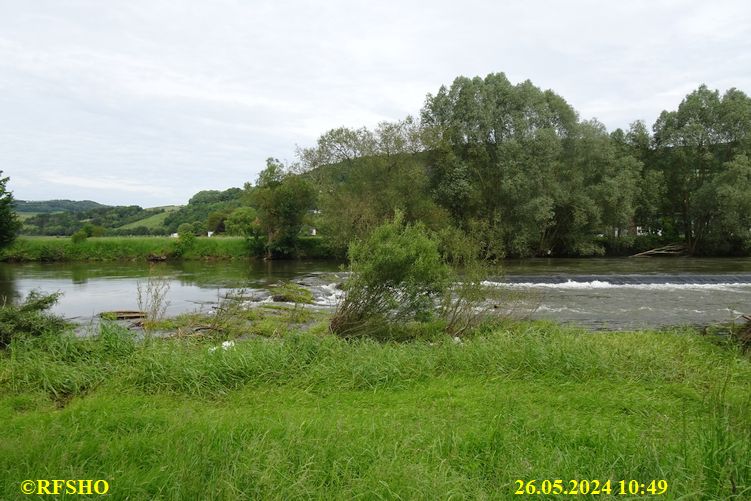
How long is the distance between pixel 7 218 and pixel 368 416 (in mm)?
39154

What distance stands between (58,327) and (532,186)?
34.4m

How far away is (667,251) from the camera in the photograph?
4319cm

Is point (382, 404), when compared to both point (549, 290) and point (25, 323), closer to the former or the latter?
point (25, 323)

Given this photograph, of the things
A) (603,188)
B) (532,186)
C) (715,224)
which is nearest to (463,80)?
(532,186)

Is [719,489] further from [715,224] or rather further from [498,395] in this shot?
[715,224]

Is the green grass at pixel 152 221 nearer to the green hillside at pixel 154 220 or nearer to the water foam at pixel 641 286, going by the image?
the green hillside at pixel 154 220

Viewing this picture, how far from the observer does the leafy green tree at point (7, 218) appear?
3341 centimetres

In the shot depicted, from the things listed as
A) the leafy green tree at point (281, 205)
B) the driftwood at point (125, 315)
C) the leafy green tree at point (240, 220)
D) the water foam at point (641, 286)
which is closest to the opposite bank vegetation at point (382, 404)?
the driftwood at point (125, 315)

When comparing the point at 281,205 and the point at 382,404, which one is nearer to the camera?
the point at 382,404

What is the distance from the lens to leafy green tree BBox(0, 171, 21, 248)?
33.4 m

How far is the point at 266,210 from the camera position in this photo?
43688 millimetres

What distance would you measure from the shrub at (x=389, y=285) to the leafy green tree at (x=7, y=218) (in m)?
34.0
